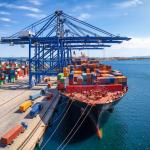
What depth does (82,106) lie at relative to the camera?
2848 cm

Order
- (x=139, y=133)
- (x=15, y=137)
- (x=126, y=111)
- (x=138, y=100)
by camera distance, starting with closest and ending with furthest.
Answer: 1. (x=15, y=137)
2. (x=139, y=133)
3. (x=126, y=111)
4. (x=138, y=100)

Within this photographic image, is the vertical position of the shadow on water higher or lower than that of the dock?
lower

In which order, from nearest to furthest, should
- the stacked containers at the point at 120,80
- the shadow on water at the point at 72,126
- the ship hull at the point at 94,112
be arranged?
the shadow on water at the point at 72,126, the ship hull at the point at 94,112, the stacked containers at the point at 120,80

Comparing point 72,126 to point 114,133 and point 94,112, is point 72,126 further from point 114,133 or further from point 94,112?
point 114,133

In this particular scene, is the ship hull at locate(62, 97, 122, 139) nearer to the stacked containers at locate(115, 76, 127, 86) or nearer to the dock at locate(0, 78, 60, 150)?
the dock at locate(0, 78, 60, 150)

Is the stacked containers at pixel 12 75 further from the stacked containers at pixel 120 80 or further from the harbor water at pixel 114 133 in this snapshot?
the stacked containers at pixel 120 80

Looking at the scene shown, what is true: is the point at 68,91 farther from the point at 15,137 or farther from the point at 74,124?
the point at 15,137

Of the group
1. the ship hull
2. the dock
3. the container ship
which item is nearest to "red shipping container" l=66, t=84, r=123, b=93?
the container ship

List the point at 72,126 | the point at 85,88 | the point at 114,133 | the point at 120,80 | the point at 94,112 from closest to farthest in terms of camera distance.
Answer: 1. the point at 94,112
2. the point at 114,133
3. the point at 72,126
4. the point at 85,88
5. the point at 120,80

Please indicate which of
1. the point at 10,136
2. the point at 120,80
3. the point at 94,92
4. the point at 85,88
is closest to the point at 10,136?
the point at 10,136

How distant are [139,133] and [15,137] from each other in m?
14.3

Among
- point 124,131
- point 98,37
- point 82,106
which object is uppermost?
point 98,37

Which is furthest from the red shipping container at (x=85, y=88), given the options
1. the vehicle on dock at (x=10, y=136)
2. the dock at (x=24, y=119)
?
the vehicle on dock at (x=10, y=136)

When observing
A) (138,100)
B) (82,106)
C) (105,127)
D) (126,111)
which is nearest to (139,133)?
(105,127)
